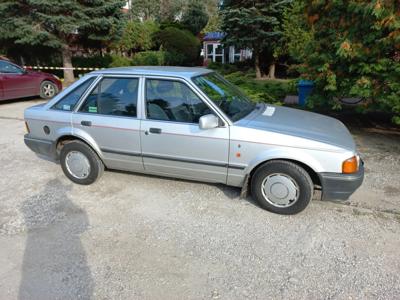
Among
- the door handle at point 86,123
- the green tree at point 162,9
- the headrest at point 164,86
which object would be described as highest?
the green tree at point 162,9

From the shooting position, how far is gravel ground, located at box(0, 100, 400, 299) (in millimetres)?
2629

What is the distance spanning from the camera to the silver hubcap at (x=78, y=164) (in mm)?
4379

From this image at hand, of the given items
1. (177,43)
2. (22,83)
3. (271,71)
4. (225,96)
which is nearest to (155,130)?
(225,96)

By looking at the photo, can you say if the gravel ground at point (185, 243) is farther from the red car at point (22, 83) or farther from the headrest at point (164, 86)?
the red car at point (22, 83)

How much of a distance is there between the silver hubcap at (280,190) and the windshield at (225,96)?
82 centimetres

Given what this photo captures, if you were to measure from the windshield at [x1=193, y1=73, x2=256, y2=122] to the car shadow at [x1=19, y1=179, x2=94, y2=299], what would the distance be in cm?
208

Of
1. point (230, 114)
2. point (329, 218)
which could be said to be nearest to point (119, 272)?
point (230, 114)

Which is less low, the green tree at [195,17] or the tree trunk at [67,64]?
the green tree at [195,17]

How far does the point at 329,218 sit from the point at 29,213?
3548mm

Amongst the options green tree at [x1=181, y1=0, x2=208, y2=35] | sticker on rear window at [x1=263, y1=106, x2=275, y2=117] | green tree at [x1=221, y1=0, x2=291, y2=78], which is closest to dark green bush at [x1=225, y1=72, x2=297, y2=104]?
sticker on rear window at [x1=263, y1=106, x2=275, y2=117]

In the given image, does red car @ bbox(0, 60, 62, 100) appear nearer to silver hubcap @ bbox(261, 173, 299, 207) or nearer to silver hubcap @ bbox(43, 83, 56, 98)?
silver hubcap @ bbox(43, 83, 56, 98)

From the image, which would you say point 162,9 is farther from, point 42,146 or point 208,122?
point 208,122

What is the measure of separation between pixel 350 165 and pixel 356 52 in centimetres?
328

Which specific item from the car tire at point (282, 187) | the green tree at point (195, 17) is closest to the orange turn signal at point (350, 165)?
the car tire at point (282, 187)
